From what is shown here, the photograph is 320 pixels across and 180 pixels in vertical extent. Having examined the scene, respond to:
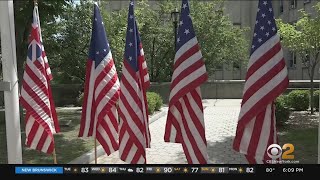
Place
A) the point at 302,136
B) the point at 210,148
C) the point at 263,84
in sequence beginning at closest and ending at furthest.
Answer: the point at 263,84 < the point at 210,148 < the point at 302,136

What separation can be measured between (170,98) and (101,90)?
3.94 ft

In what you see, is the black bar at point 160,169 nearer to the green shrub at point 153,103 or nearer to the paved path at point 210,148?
the paved path at point 210,148

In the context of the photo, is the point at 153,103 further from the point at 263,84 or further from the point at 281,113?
the point at 263,84

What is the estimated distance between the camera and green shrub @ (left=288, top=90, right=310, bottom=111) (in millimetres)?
13938

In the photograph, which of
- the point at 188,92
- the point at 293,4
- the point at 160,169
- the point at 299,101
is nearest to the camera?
the point at 160,169

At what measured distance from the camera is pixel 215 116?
13.9 meters

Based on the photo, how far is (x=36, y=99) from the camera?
5215mm

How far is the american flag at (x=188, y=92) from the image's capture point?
4375 millimetres

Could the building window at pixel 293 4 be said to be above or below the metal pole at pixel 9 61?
above

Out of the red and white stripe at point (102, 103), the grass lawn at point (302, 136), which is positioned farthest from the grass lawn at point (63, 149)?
the grass lawn at point (302, 136)

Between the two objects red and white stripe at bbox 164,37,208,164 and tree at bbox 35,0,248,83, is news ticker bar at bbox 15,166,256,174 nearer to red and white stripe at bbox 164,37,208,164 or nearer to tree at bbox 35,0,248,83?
red and white stripe at bbox 164,37,208,164

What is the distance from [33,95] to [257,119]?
329 centimetres

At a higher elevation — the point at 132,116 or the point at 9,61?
the point at 9,61

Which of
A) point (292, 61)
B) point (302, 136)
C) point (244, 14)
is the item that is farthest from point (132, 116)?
point (244, 14)
